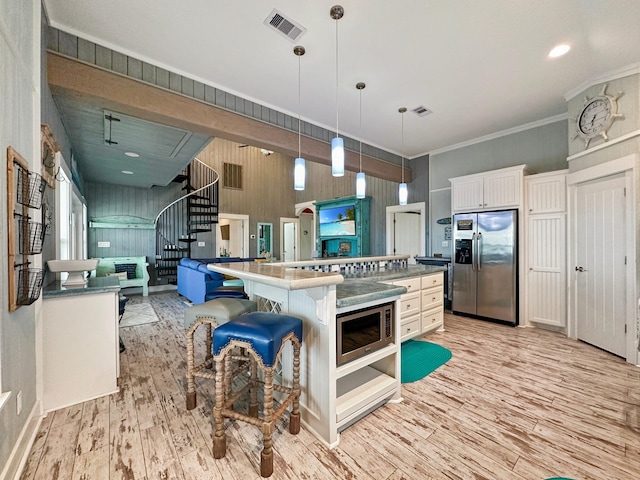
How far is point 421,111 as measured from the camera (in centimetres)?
384

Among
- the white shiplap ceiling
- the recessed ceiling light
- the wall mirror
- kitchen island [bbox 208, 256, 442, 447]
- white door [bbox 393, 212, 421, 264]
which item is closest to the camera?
kitchen island [bbox 208, 256, 442, 447]

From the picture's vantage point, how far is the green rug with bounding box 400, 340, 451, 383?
2578 mm

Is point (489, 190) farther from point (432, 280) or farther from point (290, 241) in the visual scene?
point (290, 241)

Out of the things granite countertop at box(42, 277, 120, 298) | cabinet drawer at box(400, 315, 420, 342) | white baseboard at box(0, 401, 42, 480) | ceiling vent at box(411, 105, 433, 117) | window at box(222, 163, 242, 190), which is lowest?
white baseboard at box(0, 401, 42, 480)

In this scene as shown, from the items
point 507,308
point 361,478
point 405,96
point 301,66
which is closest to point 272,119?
point 301,66

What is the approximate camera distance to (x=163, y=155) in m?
4.45

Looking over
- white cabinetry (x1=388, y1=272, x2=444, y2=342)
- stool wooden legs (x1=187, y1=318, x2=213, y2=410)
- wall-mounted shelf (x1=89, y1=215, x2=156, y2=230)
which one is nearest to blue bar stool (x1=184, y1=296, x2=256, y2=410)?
stool wooden legs (x1=187, y1=318, x2=213, y2=410)

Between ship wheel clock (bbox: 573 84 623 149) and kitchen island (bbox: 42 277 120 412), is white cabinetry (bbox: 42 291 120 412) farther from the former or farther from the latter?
ship wheel clock (bbox: 573 84 623 149)

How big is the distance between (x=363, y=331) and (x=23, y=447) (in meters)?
2.09

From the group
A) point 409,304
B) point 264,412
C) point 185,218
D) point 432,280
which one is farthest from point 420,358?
point 185,218

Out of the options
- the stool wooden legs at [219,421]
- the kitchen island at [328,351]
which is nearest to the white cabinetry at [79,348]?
the kitchen island at [328,351]

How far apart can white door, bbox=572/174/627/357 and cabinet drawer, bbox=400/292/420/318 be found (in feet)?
6.76

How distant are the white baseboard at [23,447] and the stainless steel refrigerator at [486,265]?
16.4 ft

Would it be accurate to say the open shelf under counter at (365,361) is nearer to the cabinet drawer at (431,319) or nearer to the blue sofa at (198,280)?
the cabinet drawer at (431,319)
